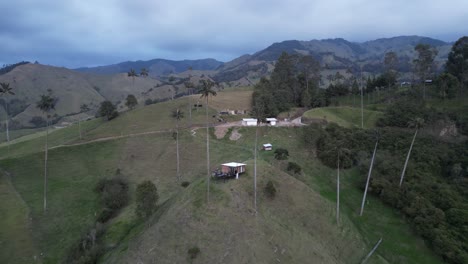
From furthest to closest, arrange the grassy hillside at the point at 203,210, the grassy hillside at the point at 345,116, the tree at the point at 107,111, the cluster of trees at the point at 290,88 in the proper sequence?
the tree at the point at 107,111, the cluster of trees at the point at 290,88, the grassy hillside at the point at 345,116, the grassy hillside at the point at 203,210

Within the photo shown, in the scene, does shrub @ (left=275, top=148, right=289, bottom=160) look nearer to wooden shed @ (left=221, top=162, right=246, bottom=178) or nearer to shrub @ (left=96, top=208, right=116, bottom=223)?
wooden shed @ (left=221, top=162, right=246, bottom=178)

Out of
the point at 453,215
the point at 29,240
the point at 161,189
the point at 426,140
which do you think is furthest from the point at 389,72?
the point at 29,240

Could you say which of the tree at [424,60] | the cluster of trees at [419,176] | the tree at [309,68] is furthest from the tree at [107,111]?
the tree at [424,60]

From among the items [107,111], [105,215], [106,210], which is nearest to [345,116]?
[106,210]

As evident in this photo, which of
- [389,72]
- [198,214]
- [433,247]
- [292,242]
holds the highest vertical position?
[389,72]

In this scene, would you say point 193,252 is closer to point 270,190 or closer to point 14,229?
point 270,190

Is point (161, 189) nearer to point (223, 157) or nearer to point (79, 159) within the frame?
point (223, 157)

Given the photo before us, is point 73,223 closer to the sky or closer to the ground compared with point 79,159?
closer to the ground

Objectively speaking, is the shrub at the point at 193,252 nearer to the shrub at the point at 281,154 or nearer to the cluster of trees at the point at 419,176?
the cluster of trees at the point at 419,176
